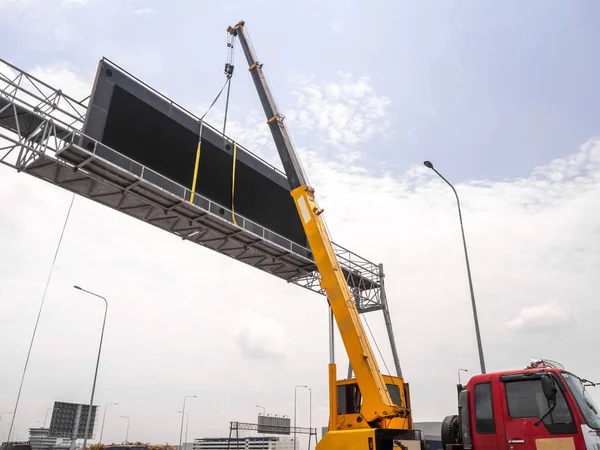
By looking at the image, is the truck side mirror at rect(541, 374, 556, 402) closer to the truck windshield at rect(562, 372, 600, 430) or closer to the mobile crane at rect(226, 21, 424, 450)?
the truck windshield at rect(562, 372, 600, 430)

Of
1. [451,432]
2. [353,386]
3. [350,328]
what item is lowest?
[451,432]

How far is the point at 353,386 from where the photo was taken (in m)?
10.8

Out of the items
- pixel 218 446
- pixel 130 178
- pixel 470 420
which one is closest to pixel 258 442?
pixel 218 446

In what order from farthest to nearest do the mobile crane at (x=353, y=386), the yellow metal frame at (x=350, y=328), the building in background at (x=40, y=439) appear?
the building in background at (x=40, y=439)
the yellow metal frame at (x=350, y=328)
the mobile crane at (x=353, y=386)

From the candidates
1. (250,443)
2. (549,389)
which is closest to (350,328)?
(549,389)

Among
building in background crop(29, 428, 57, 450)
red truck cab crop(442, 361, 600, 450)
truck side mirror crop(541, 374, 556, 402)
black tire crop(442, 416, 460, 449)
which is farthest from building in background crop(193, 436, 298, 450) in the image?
truck side mirror crop(541, 374, 556, 402)

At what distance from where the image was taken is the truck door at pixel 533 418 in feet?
21.7

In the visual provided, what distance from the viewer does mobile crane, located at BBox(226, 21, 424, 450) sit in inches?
349

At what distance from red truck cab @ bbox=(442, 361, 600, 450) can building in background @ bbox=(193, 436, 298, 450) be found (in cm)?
5623

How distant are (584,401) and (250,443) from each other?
71.0 meters

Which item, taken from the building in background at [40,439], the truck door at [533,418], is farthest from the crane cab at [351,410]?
the building in background at [40,439]

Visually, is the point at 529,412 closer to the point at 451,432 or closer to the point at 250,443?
the point at 451,432

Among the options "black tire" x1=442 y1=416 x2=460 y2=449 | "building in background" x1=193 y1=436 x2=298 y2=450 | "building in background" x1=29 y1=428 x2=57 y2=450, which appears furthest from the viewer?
"building in background" x1=29 y1=428 x2=57 y2=450

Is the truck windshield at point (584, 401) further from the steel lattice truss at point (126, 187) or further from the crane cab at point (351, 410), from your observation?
the steel lattice truss at point (126, 187)
